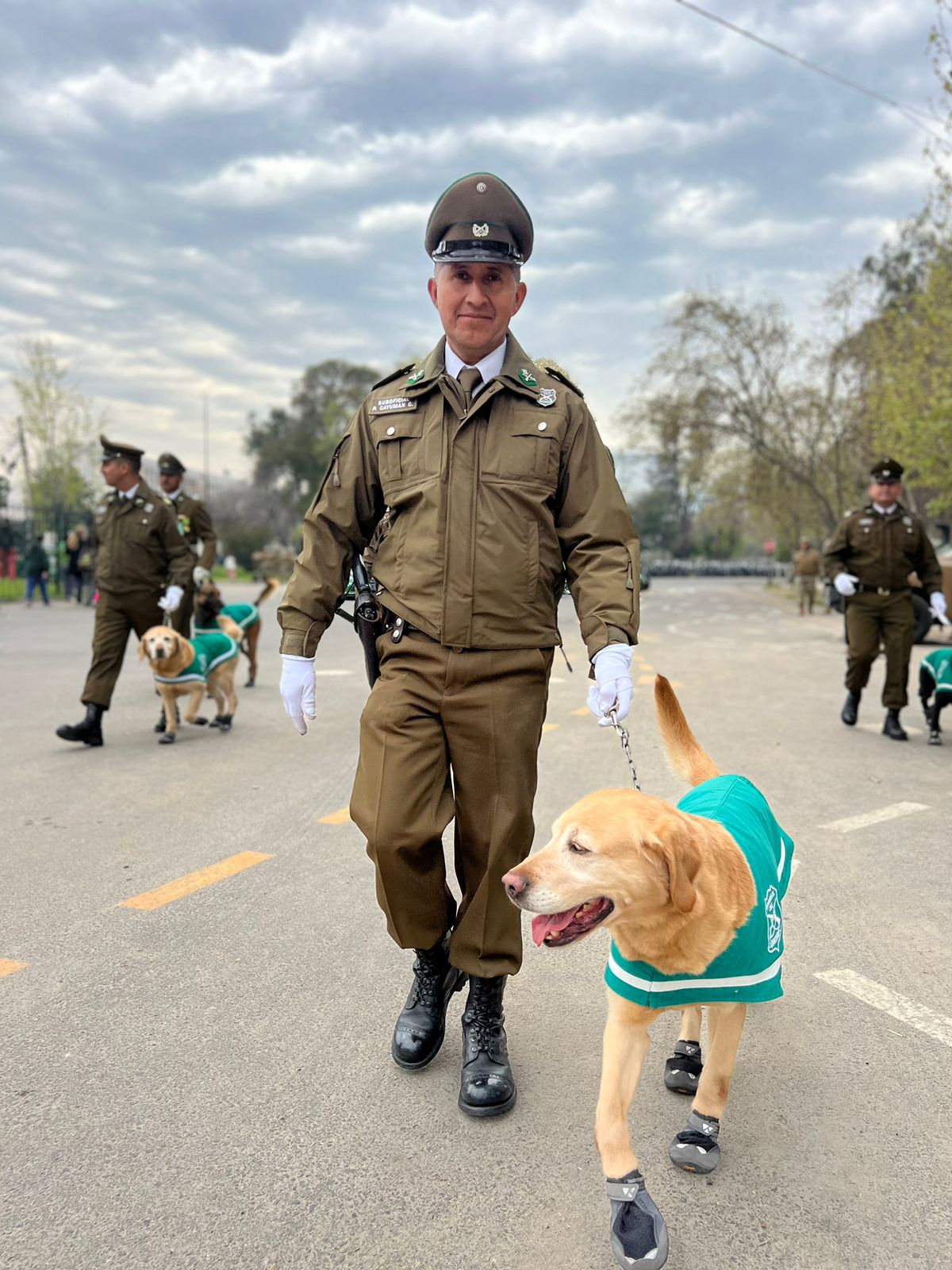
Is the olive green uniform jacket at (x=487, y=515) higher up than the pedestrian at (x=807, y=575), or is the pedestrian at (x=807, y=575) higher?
the olive green uniform jacket at (x=487, y=515)

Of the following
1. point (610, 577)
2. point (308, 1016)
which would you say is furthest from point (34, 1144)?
point (610, 577)

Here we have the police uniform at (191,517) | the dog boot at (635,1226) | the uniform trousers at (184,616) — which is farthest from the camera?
the police uniform at (191,517)

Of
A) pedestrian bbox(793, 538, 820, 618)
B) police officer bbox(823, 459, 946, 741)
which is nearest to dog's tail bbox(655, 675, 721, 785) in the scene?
police officer bbox(823, 459, 946, 741)

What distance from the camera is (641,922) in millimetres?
2191

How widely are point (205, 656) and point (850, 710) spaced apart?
225 inches

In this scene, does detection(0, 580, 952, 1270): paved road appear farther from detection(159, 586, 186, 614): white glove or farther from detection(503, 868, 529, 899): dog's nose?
detection(159, 586, 186, 614): white glove

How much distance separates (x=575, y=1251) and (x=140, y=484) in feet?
23.5

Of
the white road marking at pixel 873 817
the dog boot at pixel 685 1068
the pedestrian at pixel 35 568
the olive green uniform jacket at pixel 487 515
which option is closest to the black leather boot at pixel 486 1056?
the dog boot at pixel 685 1068

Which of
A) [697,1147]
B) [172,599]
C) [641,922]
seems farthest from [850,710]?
[641,922]

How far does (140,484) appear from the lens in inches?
320

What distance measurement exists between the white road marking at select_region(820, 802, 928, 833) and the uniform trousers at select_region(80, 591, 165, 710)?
5.29 metres

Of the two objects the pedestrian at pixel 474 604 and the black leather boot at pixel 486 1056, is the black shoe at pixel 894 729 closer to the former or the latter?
the pedestrian at pixel 474 604

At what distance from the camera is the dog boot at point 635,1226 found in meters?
2.09

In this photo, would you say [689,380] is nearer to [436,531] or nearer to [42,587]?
[42,587]
